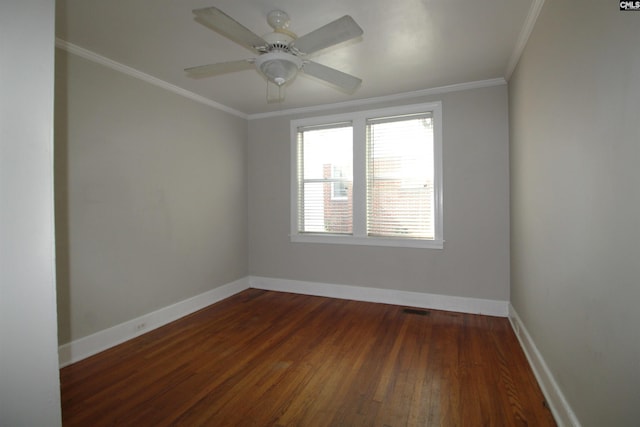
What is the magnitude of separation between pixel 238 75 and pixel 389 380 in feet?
10.1

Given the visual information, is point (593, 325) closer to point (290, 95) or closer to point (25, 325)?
point (25, 325)

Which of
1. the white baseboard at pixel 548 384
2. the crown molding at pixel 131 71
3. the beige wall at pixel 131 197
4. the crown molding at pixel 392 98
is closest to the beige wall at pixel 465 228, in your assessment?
the crown molding at pixel 392 98

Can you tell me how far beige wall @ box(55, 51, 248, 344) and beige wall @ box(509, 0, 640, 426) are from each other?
11.2 feet

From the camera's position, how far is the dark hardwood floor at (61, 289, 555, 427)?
1873 mm

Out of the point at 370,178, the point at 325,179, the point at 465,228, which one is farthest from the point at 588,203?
the point at 325,179

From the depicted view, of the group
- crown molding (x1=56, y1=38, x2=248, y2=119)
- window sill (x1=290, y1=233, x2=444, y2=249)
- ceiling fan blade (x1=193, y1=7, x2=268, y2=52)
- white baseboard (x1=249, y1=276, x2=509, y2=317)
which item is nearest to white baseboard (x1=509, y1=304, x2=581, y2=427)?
white baseboard (x1=249, y1=276, x2=509, y2=317)

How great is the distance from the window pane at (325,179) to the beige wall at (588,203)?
2.18 meters

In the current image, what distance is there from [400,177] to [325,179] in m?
1.02

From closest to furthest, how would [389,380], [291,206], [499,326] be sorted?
1. [389,380]
2. [499,326]
3. [291,206]

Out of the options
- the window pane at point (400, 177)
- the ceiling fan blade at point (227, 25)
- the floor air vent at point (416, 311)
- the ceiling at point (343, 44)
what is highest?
the ceiling at point (343, 44)

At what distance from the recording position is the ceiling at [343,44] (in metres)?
2.04

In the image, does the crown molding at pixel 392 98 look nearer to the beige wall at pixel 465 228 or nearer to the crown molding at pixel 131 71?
the beige wall at pixel 465 228

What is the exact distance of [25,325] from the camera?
0.65 metres

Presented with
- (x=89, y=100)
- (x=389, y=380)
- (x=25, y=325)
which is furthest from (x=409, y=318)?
(x=89, y=100)
